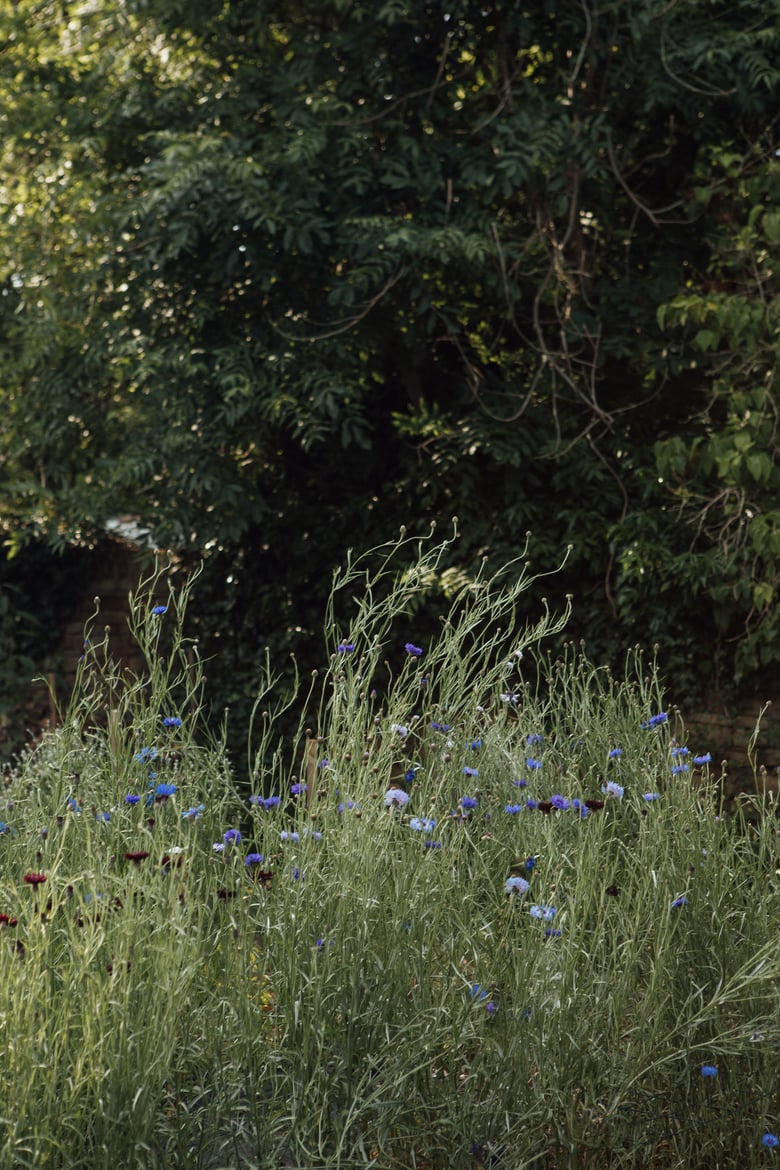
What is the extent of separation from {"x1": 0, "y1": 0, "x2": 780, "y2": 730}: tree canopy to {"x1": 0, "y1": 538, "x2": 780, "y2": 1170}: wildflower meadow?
3293mm

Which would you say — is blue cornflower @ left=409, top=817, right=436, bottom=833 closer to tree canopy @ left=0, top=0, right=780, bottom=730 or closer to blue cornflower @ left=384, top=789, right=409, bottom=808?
blue cornflower @ left=384, top=789, right=409, bottom=808

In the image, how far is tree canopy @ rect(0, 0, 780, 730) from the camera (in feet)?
21.4

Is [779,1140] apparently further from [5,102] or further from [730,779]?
[5,102]

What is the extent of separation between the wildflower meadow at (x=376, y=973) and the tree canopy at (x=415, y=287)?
3293 mm

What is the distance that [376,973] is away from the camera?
8.66ft

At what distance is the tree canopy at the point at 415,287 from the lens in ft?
21.4

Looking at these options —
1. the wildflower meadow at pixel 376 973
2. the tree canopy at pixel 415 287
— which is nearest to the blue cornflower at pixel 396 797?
the wildflower meadow at pixel 376 973

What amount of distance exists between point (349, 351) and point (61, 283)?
210cm

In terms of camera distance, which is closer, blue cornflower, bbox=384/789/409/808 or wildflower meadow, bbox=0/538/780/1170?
wildflower meadow, bbox=0/538/780/1170

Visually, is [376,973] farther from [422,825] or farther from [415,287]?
[415,287]

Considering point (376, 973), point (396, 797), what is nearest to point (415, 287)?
point (396, 797)

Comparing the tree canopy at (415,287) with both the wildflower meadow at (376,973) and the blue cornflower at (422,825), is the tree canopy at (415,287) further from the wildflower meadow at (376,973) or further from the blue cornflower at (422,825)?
the blue cornflower at (422,825)

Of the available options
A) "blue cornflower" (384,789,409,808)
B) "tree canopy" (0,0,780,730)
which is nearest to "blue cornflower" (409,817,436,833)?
"blue cornflower" (384,789,409,808)

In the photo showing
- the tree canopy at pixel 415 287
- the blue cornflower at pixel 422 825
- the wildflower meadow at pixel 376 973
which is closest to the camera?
the wildflower meadow at pixel 376 973
